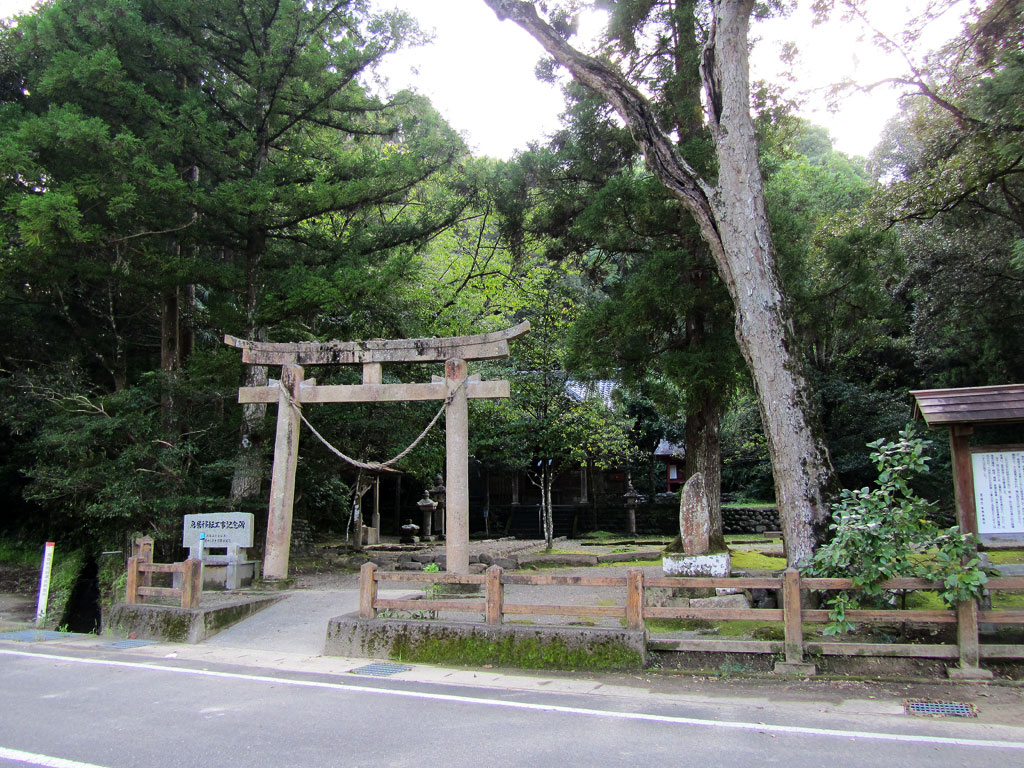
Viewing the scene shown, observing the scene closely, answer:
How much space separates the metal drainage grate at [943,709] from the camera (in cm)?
521

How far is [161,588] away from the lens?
31.5 feet

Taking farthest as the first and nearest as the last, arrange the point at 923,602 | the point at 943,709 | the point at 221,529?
A: the point at 221,529
the point at 923,602
the point at 943,709

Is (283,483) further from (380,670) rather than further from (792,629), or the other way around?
(792,629)

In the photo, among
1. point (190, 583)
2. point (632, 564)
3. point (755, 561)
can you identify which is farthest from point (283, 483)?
point (755, 561)

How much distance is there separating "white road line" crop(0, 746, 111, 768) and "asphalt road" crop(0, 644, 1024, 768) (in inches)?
0.4

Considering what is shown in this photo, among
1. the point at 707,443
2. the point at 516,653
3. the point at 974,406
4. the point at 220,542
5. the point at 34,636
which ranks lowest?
the point at 34,636

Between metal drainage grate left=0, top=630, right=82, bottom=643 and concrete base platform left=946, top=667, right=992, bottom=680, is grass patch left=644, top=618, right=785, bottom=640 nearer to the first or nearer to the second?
concrete base platform left=946, top=667, right=992, bottom=680

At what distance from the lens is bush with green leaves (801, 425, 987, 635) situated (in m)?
6.07

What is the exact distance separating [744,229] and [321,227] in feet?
39.7

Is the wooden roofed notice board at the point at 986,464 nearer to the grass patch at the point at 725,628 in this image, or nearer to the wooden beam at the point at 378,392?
the grass patch at the point at 725,628

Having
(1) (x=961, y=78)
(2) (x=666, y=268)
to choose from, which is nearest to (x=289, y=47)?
(2) (x=666, y=268)

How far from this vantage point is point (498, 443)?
18.7 meters

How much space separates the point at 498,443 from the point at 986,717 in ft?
46.6

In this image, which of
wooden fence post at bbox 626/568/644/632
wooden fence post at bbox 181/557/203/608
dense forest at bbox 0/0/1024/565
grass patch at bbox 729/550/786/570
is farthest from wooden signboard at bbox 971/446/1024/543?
wooden fence post at bbox 181/557/203/608
